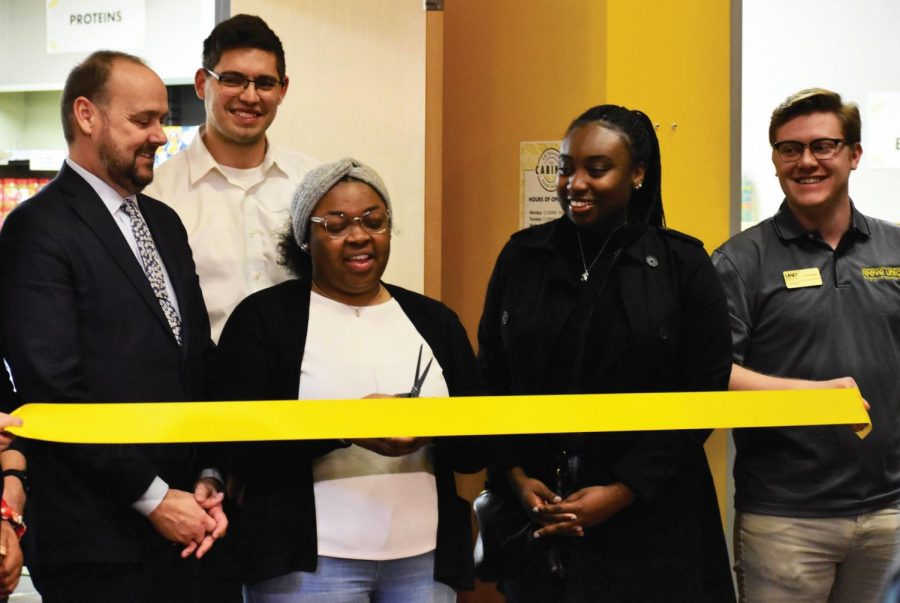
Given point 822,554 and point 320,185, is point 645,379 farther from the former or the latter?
point 320,185

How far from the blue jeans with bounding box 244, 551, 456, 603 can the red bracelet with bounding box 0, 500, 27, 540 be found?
512mm

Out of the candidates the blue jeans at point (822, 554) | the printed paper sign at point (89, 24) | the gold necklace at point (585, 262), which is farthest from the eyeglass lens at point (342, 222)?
the printed paper sign at point (89, 24)

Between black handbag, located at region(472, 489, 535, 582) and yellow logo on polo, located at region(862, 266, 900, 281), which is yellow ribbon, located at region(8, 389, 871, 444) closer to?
black handbag, located at region(472, 489, 535, 582)

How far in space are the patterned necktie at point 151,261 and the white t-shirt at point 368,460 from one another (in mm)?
346

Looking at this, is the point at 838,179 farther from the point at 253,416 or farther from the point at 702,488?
the point at 253,416

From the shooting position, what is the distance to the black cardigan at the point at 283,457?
2293 mm

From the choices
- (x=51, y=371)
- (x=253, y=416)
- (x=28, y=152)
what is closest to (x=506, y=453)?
(x=253, y=416)

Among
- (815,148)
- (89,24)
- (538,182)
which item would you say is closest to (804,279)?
(815,148)

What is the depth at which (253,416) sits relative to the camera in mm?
2264

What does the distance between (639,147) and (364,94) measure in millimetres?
1205

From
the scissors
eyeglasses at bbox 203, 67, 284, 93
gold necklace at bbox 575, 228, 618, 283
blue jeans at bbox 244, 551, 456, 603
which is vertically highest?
eyeglasses at bbox 203, 67, 284, 93

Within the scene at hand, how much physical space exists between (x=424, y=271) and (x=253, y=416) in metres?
1.37

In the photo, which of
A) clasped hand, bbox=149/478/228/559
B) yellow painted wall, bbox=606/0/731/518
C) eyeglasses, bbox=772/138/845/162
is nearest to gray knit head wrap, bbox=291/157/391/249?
clasped hand, bbox=149/478/228/559

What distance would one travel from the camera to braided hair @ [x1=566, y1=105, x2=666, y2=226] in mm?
2678
